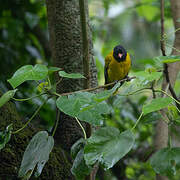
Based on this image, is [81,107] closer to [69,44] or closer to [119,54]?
[69,44]

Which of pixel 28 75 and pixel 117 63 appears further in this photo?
pixel 117 63

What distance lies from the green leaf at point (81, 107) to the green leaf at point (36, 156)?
23 centimetres

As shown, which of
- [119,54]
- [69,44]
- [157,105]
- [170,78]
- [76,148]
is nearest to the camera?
[157,105]

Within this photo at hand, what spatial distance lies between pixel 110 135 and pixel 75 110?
180mm

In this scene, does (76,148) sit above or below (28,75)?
below

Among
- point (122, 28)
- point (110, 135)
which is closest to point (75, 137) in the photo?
point (110, 135)

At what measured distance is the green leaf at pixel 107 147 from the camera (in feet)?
3.41

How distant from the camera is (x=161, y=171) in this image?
122cm

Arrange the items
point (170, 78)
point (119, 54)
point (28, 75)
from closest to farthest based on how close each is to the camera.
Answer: point (28, 75)
point (170, 78)
point (119, 54)

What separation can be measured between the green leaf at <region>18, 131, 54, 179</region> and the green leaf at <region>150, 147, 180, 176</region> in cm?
44

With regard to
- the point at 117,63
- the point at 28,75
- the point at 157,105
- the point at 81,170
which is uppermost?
the point at 28,75

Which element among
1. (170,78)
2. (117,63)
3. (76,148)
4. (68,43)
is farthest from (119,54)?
(76,148)

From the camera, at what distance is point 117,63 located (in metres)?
3.14

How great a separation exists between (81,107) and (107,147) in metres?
0.18
